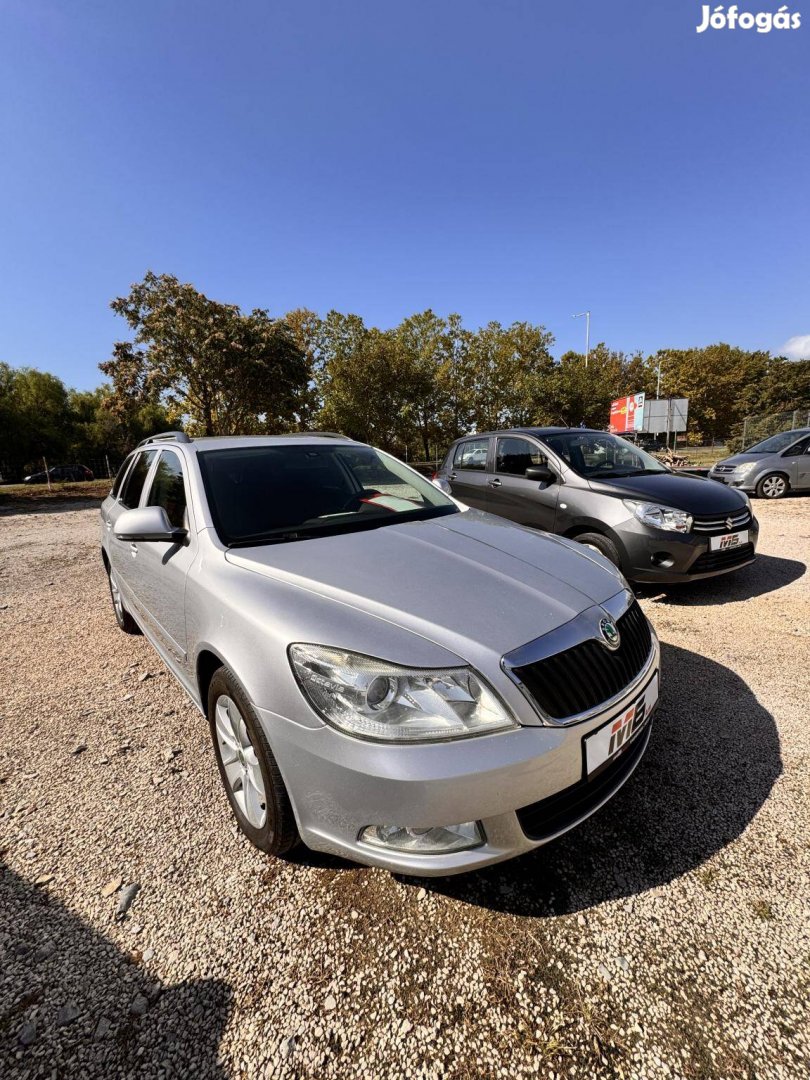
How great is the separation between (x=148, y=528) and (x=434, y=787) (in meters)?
1.74

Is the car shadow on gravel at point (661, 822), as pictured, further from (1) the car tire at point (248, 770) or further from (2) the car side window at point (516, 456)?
(2) the car side window at point (516, 456)

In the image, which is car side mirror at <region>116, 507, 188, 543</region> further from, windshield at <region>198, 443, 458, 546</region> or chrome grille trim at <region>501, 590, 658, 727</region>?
chrome grille trim at <region>501, 590, 658, 727</region>

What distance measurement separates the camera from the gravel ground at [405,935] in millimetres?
1288

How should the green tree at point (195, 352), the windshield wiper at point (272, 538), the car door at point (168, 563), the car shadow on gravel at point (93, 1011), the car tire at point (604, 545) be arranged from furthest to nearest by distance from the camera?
the green tree at point (195, 352)
the car tire at point (604, 545)
the car door at point (168, 563)
the windshield wiper at point (272, 538)
the car shadow on gravel at point (93, 1011)

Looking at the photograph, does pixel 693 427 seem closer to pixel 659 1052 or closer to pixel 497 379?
pixel 497 379

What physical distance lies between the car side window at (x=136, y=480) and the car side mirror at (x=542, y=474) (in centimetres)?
354

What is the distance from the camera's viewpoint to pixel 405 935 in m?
1.59

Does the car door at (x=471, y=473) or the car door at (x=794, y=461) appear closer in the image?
the car door at (x=471, y=473)

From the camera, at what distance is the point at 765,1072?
1212mm

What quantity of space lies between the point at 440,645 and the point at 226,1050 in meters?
1.24

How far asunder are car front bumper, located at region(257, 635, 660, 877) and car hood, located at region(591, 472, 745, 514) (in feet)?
10.9

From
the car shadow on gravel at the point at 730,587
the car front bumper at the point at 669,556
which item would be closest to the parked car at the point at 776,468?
the car shadow on gravel at the point at 730,587

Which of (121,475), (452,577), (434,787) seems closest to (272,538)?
(452,577)

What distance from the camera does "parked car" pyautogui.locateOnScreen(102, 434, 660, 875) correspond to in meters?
1.43
